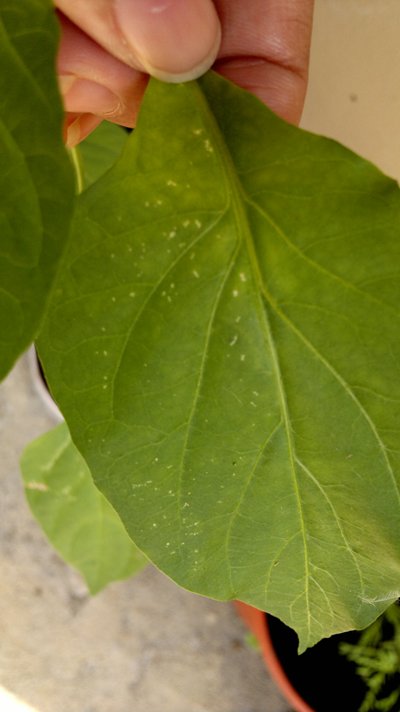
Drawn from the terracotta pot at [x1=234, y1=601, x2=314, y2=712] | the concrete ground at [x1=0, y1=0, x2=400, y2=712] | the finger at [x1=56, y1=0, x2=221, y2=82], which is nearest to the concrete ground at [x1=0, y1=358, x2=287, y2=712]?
the concrete ground at [x1=0, y1=0, x2=400, y2=712]

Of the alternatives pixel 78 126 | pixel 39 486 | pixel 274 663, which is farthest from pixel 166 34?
pixel 274 663

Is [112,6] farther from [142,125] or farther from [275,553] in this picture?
[275,553]

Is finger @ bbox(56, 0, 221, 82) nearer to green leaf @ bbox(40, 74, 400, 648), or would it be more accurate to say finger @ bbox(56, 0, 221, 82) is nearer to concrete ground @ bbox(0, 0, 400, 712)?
green leaf @ bbox(40, 74, 400, 648)

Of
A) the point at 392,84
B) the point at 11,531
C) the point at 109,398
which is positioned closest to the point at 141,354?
the point at 109,398

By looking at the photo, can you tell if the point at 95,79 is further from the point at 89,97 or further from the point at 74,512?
the point at 74,512

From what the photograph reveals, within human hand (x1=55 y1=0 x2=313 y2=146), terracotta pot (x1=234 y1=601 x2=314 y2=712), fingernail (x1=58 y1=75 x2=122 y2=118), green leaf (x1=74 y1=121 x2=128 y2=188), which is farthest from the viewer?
terracotta pot (x1=234 y1=601 x2=314 y2=712)

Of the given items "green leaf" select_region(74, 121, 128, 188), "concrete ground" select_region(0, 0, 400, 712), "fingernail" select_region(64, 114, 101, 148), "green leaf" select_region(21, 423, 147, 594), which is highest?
"fingernail" select_region(64, 114, 101, 148)
